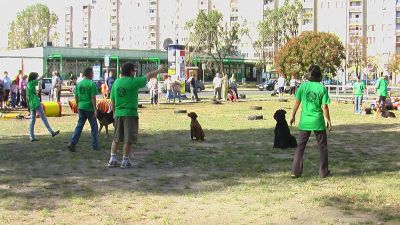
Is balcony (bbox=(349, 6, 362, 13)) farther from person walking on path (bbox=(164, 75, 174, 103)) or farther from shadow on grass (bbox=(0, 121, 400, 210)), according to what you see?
shadow on grass (bbox=(0, 121, 400, 210))

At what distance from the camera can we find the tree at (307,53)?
57531 millimetres

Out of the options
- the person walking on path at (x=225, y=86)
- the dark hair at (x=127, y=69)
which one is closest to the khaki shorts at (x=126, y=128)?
the dark hair at (x=127, y=69)

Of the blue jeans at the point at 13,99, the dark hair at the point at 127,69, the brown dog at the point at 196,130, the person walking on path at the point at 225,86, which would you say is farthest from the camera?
the person walking on path at the point at 225,86

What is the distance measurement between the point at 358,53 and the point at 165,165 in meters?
78.4

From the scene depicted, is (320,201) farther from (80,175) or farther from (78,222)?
(80,175)

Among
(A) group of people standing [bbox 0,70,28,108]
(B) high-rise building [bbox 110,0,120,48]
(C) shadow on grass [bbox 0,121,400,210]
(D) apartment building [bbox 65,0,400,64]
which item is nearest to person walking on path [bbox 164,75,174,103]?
(A) group of people standing [bbox 0,70,28,108]

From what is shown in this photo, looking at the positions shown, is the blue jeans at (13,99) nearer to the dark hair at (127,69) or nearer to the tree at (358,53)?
the dark hair at (127,69)

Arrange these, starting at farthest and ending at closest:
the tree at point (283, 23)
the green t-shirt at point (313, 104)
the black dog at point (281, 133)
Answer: the tree at point (283, 23) → the black dog at point (281, 133) → the green t-shirt at point (313, 104)

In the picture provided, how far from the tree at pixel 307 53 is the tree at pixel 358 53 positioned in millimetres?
20929

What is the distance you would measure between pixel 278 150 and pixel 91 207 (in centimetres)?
589

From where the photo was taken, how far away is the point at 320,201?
7031 millimetres

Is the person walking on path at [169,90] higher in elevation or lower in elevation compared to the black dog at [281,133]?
higher

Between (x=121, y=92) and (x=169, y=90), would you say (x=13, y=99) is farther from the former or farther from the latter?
(x=121, y=92)

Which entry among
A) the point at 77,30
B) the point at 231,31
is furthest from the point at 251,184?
the point at 77,30
